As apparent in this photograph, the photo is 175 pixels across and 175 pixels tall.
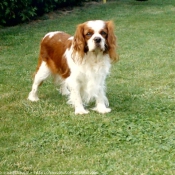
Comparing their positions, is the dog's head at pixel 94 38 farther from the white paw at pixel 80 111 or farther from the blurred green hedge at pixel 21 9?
the blurred green hedge at pixel 21 9

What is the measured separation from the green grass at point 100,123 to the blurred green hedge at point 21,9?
3.41 metres

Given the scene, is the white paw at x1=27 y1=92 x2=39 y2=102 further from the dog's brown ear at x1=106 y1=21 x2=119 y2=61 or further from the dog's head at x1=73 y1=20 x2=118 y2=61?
the dog's brown ear at x1=106 y1=21 x2=119 y2=61

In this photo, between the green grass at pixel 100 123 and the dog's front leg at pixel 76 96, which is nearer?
the green grass at pixel 100 123

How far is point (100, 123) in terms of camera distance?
5461 millimetres

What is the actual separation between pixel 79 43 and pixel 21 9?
356 inches

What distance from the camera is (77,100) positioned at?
614 centimetres

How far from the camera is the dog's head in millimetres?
5691

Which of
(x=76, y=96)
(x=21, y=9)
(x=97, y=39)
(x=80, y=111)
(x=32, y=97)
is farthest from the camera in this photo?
(x=21, y=9)

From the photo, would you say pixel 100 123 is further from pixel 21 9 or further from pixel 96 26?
pixel 21 9

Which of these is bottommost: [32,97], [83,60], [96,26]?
[32,97]

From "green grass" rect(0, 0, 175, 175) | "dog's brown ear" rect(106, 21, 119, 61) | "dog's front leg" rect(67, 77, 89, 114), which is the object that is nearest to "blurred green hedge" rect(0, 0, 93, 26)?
"green grass" rect(0, 0, 175, 175)

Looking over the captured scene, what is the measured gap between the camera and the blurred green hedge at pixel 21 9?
44.5 feet

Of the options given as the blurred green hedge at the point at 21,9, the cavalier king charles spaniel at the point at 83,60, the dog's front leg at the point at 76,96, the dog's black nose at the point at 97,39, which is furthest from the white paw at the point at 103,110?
the blurred green hedge at the point at 21,9

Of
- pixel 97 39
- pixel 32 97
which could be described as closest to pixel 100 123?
pixel 97 39
